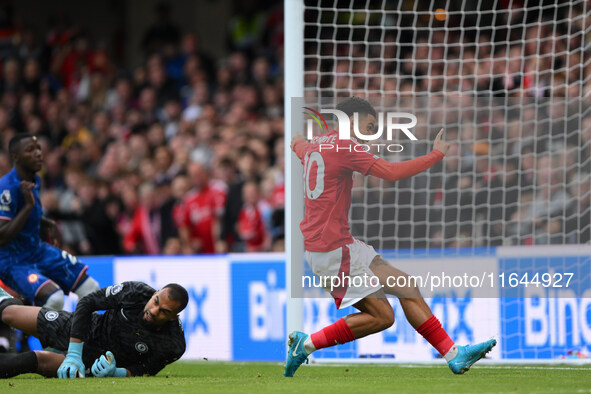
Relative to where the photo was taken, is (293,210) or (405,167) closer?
(405,167)

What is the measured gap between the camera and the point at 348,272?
6.96 metres

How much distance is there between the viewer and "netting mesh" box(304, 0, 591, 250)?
353 inches

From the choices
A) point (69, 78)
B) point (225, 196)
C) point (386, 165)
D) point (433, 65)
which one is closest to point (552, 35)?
point (433, 65)

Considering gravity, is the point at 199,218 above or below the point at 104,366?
above

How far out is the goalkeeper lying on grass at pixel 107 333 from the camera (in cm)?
712

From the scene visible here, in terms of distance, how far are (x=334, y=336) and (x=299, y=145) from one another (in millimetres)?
1438

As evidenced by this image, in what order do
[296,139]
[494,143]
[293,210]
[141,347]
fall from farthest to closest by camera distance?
1. [494,143]
2. [293,210]
3. [296,139]
4. [141,347]

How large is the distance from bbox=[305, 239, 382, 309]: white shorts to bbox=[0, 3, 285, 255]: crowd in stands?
13.8 feet

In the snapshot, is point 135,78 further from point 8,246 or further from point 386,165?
point 386,165

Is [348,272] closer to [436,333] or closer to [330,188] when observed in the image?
[330,188]

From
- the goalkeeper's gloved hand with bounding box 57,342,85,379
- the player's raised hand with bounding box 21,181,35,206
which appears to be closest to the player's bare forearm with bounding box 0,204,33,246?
the player's raised hand with bounding box 21,181,35,206

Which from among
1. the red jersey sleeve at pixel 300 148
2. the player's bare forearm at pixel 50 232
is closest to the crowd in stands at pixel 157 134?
the player's bare forearm at pixel 50 232

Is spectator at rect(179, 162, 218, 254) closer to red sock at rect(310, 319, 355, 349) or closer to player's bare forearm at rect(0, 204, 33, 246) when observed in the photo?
player's bare forearm at rect(0, 204, 33, 246)

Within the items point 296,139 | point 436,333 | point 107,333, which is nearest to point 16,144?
point 107,333
